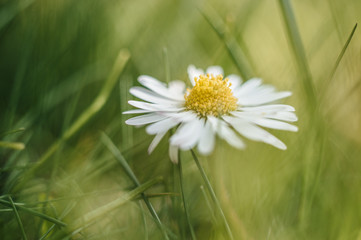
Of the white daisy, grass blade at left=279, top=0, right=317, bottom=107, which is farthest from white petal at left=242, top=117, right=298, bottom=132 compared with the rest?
grass blade at left=279, top=0, right=317, bottom=107

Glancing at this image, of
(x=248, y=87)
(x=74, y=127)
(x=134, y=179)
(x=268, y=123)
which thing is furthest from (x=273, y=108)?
(x=74, y=127)

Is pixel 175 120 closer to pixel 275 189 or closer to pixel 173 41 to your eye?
pixel 275 189

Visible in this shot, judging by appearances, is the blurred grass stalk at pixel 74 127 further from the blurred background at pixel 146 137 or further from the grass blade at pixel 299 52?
the grass blade at pixel 299 52

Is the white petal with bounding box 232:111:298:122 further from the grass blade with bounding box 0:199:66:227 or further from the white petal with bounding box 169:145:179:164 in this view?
the grass blade with bounding box 0:199:66:227

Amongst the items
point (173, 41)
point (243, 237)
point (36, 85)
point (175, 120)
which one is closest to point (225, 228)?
point (243, 237)

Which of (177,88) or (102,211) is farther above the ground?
(177,88)

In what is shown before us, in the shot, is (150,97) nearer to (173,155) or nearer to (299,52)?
(173,155)
